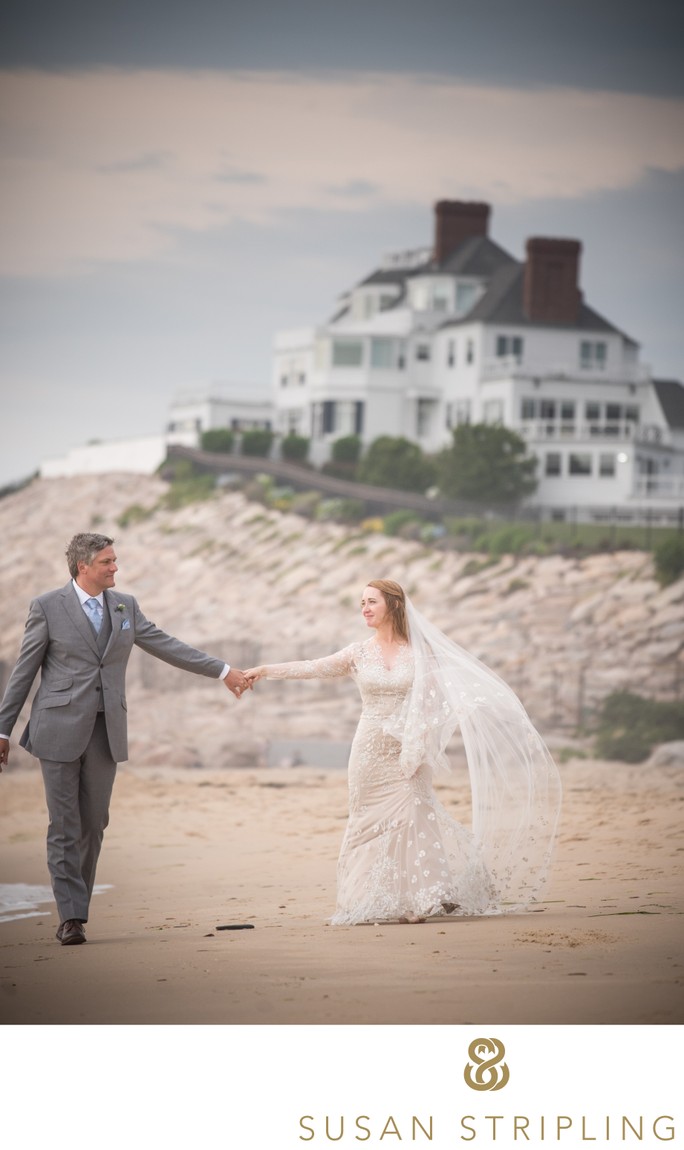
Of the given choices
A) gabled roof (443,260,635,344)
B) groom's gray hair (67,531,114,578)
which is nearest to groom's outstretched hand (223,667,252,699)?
groom's gray hair (67,531,114,578)

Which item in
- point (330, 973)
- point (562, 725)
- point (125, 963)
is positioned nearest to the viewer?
point (330, 973)

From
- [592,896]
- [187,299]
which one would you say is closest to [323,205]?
[187,299]

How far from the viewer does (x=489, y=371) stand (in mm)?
37188

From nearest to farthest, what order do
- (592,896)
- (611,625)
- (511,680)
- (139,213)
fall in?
(592,896)
(511,680)
(611,625)
(139,213)

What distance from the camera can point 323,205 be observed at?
29.4 meters

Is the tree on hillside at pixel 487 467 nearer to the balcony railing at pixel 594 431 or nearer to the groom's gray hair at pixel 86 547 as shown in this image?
the balcony railing at pixel 594 431

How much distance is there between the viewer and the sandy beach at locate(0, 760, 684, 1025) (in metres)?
5.66

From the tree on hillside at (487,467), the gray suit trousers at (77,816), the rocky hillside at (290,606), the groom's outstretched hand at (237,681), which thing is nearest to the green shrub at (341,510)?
the rocky hillside at (290,606)

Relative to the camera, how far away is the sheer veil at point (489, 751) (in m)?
7.47

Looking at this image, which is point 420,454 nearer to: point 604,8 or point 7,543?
point 7,543

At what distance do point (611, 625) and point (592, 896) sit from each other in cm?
1767

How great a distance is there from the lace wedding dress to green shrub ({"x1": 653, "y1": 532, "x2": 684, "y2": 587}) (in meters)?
19.4
